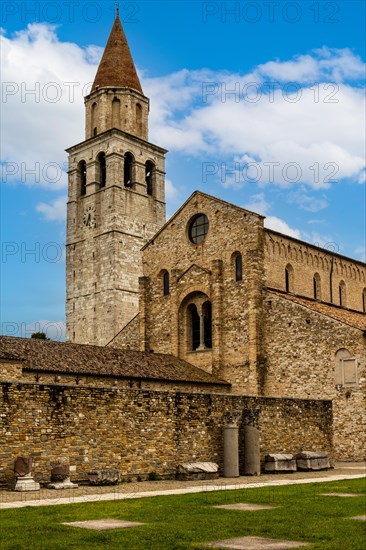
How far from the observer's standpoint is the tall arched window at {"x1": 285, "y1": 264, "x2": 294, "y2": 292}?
35344 millimetres

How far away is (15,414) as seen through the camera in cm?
A: 1769

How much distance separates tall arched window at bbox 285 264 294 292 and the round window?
4652 millimetres

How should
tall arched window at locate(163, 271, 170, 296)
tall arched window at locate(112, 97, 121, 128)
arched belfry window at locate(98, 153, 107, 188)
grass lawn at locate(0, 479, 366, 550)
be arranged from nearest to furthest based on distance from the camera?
grass lawn at locate(0, 479, 366, 550) < tall arched window at locate(163, 271, 170, 296) < tall arched window at locate(112, 97, 121, 128) < arched belfry window at locate(98, 153, 107, 188)

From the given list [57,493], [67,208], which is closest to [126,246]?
[67,208]

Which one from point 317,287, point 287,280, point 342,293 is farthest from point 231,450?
point 342,293

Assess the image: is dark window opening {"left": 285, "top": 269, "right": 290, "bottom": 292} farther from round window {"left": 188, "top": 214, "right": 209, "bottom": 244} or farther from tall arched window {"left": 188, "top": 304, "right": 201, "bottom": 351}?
tall arched window {"left": 188, "top": 304, "right": 201, "bottom": 351}

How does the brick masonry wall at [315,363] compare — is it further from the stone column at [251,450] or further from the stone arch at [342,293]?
the stone arch at [342,293]

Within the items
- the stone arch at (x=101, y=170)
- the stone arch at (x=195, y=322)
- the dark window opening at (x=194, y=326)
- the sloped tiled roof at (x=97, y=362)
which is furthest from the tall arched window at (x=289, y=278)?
the stone arch at (x=101, y=170)

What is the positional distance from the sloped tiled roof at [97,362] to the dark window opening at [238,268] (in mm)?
4997

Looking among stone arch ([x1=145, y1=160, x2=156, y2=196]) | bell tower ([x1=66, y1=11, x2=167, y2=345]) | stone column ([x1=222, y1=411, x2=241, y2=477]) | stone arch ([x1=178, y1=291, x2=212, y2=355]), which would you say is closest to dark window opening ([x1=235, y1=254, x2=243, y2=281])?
stone arch ([x1=178, y1=291, x2=212, y2=355])

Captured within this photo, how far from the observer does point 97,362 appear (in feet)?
96.3

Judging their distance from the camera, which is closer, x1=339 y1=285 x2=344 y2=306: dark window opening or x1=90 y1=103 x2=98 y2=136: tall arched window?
x1=339 y1=285 x2=344 y2=306: dark window opening

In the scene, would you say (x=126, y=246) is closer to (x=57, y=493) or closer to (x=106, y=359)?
(x=106, y=359)

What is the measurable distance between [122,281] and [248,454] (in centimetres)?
3166
